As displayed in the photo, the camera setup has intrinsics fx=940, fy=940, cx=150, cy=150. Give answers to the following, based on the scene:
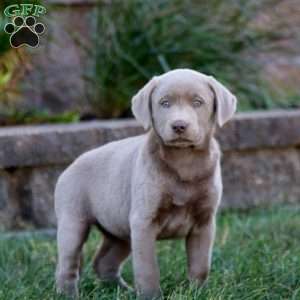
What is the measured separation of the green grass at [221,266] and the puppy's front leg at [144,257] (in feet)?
0.28

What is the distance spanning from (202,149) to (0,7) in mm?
2926

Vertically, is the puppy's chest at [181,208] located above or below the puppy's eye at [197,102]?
below

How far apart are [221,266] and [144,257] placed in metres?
0.92

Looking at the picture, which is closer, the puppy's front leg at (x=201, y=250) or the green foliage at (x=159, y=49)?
Answer: the puppy's front leg at (x=201, y=250)

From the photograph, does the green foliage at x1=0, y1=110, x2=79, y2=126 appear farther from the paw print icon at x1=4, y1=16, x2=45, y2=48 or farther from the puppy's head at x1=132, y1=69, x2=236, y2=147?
the puppy's head at x1=132, y1=69, x2=236, y2=147

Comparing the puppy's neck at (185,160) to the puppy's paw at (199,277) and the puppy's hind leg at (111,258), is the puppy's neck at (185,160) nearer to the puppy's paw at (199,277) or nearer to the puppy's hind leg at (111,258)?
the puppy's paw at (199,277)

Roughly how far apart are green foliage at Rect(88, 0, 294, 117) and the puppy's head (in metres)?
3.16

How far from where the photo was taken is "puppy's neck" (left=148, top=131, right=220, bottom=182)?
4.33 m

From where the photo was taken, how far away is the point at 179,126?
161 inches

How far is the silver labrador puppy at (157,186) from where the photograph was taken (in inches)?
166

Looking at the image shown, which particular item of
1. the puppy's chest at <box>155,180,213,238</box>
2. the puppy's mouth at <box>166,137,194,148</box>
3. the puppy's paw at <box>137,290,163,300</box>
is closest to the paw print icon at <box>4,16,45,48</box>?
the puppy's mouth at <box>166,137,194,148</box>

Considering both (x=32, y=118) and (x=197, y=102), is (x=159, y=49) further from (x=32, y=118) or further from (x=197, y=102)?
(x=197, y=102)

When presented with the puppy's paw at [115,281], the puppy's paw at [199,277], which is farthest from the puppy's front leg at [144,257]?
the puppy's paw at [115,281]

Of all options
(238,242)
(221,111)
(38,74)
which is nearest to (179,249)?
(238,242)
